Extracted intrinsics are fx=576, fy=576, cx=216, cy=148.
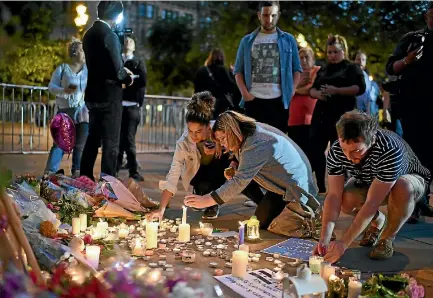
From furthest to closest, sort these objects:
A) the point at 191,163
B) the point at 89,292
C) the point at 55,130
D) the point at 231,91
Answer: the point at 231,91, the point at 55,130, the point at 191,163, the point at 89,292

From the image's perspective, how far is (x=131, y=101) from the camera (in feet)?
20.5

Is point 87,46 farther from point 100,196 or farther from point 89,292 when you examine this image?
point 89,292

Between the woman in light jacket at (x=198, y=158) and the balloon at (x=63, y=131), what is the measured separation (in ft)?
5.43

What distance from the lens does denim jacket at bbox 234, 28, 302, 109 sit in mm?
4898

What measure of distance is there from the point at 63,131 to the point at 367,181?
324cm

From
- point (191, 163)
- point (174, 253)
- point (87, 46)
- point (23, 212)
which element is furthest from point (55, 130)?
point (174, 253)

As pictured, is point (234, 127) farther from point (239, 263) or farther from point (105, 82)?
point (105, 82)

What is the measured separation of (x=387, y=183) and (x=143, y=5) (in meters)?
51.9

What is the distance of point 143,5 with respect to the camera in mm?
52656

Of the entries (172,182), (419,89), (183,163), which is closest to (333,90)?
(419,89)

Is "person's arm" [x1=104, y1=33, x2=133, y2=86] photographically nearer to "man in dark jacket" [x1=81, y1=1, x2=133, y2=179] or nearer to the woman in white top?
"man in dark jacket" [x1=81, y1=1, x2=133, y2=179]

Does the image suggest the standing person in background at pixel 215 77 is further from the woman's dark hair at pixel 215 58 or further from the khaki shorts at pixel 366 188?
the khaki shorts at pixel 366 188

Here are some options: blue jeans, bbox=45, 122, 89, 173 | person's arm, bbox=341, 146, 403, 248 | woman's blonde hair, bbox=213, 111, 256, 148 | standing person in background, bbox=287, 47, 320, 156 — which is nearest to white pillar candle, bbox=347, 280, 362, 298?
person's arm, bbox=341, 146, 403, 248

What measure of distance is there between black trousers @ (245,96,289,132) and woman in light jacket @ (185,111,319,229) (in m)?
0.92
